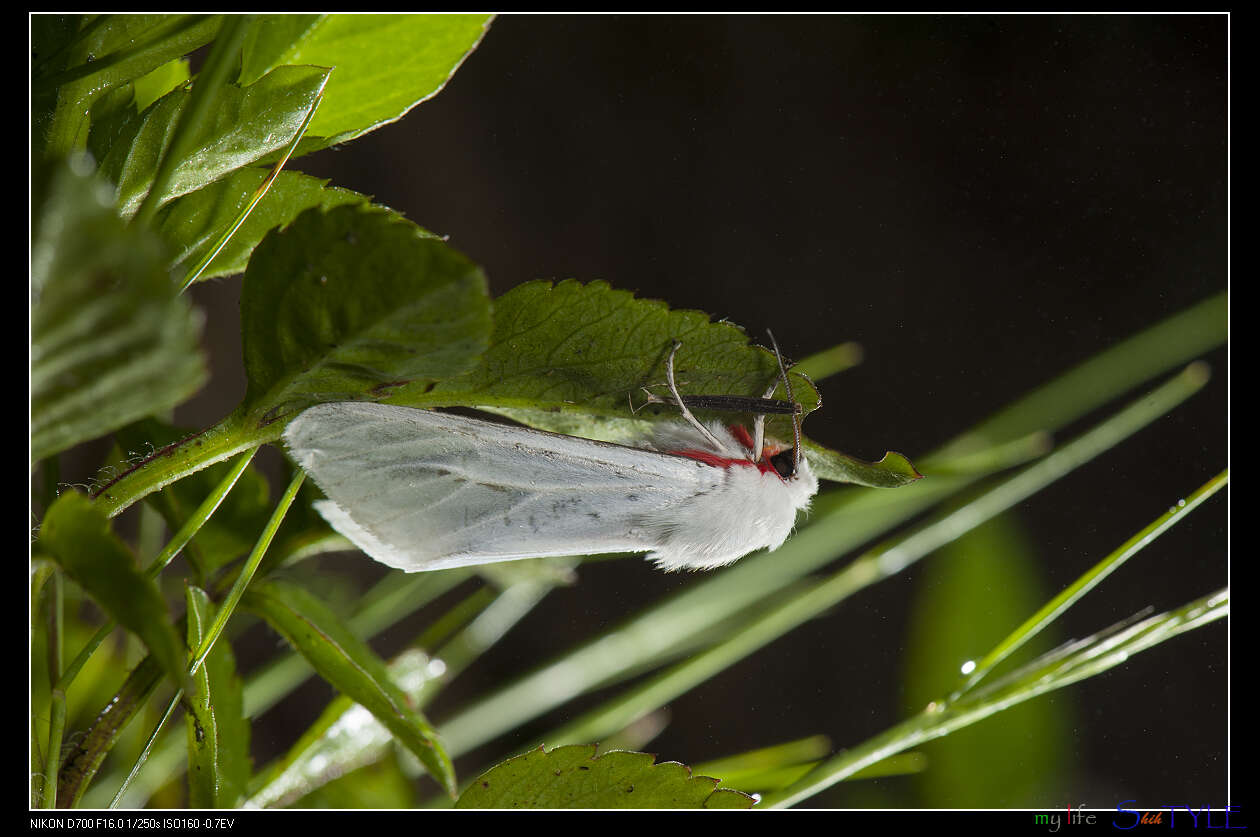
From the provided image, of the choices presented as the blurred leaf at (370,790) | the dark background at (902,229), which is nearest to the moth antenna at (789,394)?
the dark background at (902,229)

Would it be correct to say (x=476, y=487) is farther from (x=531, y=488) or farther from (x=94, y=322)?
(x=94, y=322)

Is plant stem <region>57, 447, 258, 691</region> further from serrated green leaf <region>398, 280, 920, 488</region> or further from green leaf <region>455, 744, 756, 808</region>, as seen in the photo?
green leaf <region>455, 744, 756, 808</region>

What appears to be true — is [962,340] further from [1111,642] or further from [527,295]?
[527,295]

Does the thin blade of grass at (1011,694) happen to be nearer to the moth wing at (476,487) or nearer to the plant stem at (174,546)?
the moth wing at (476,487)

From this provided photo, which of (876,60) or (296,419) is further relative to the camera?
(876,60)

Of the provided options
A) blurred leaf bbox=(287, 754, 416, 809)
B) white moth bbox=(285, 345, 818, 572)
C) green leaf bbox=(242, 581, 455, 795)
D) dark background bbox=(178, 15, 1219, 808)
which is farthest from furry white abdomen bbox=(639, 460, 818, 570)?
blurred leaf bbox=(287, 754, 416, 809)

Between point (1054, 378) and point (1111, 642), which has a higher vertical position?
point (1054, 378)
